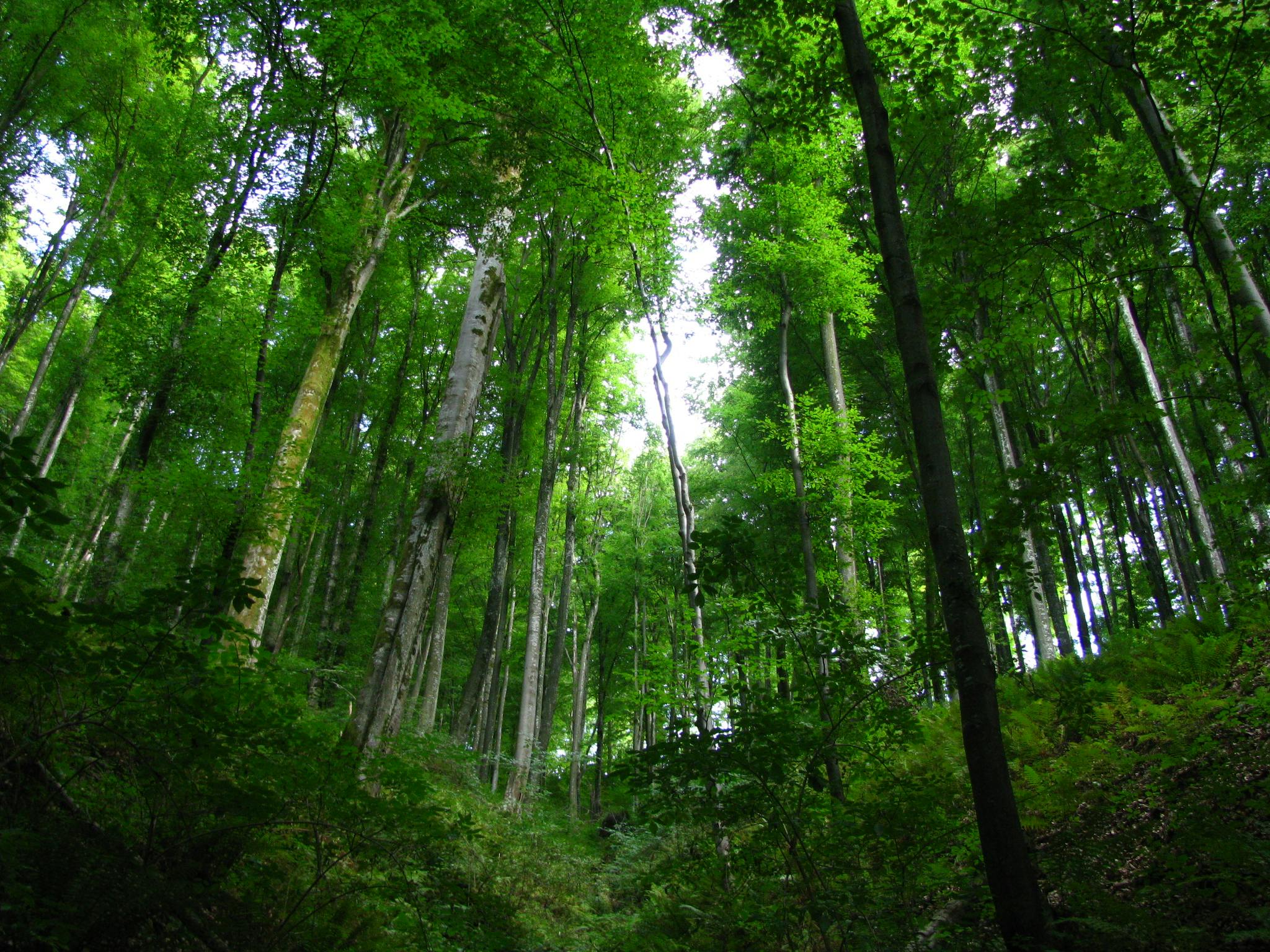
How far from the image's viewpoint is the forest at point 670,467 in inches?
96.4

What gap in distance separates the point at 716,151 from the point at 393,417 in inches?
321

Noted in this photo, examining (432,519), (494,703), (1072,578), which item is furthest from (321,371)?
(494,703)

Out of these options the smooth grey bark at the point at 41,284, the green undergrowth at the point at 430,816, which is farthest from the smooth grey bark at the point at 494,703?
the smooth grey bark at the point at 41,284

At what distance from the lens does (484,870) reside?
6.02m

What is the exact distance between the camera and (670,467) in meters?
8.94

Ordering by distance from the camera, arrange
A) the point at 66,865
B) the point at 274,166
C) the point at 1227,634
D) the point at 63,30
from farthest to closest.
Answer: the point at 63,30 < the point at 274,166 < the point at 1227,634 < the point at 66,865

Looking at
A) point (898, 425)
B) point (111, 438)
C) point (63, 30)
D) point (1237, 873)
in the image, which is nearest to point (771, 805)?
point (1237, 873)

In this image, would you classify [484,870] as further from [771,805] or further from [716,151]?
[716,151]

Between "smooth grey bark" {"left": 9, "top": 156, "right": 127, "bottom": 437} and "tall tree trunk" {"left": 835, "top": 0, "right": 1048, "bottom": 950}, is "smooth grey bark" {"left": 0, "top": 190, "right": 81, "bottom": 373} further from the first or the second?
"tall tree trunk" {"left": 835, "top": 0, "right": 1048, "bottom": 950}

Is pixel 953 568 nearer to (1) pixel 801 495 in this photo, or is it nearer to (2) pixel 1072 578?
(1) pixel 801 495

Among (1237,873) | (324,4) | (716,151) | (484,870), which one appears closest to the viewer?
(1237,873)

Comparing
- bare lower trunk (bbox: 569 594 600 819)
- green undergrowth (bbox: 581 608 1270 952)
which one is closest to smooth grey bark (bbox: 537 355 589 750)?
bare lower trunk (bbox: 569 594 600 819)

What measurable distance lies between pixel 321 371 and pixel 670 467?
4.64 meters

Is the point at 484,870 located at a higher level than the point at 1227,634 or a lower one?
lower
